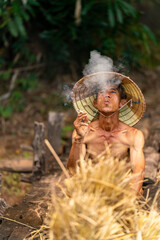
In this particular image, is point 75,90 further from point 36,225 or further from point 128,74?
point 36,225

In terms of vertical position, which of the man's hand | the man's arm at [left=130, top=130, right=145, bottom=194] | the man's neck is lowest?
the man's arm at [left=130, top=130, right=145, bottom=194]

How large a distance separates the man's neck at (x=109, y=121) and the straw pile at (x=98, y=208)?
29.8 inches

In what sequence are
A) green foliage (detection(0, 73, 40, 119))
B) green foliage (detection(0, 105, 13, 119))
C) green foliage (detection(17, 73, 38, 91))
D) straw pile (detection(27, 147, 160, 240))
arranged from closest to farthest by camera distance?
straw pile (detection(27, 147, 160, 240)) → green foliage (detection(0, 105, 13, 119)) → green foliage (detection(0, 73, 40, 119)) → green foliage (detection(17, 73, 38, 91))

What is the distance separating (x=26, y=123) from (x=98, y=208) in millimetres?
5097

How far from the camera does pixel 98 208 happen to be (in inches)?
77.6

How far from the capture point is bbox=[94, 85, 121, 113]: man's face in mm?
2727

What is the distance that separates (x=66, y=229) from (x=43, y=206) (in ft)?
4.18

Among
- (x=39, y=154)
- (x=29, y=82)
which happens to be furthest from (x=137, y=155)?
(x=29, y=82)

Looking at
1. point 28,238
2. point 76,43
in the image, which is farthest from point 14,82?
point 28,238

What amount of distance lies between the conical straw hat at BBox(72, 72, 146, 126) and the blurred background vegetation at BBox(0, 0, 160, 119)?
337cm

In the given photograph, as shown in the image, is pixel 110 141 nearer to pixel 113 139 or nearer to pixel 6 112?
pixel 113 139

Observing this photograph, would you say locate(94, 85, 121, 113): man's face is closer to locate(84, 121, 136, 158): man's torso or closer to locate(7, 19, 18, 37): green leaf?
locate(84, 121, 136, 158): man's torso

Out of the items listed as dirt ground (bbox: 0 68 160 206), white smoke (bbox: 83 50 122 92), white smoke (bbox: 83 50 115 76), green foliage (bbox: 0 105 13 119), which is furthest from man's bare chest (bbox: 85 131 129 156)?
green foliage (bbox: 0 105 13 119)

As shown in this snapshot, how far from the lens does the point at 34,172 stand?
3977 millimetres
